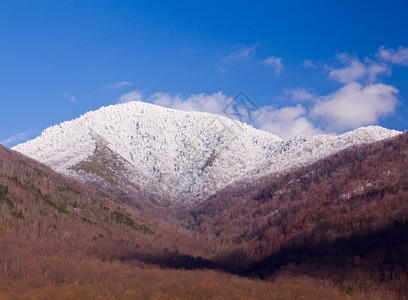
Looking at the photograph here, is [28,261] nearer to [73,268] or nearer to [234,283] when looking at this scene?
[73,268]

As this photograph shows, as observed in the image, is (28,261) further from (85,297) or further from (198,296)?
(198,296)

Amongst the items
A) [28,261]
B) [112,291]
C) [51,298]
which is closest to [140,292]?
[112,291]

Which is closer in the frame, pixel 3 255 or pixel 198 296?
pixel 198 296

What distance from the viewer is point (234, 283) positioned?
19375 cm

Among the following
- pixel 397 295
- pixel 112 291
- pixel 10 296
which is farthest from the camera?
pixel 397 295

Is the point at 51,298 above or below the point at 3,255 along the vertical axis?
below

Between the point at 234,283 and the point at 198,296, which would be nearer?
the point at 198,296

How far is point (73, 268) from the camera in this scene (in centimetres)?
19975

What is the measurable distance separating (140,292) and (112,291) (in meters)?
10.4

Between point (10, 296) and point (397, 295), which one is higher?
point (397, 295)

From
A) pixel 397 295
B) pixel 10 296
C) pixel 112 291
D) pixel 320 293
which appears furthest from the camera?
pixel 397 295

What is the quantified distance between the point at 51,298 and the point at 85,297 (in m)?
11.3

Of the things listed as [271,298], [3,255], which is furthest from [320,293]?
[3,255]

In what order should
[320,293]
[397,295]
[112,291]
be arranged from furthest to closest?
[397,295] → [320,293] → [112,291]
